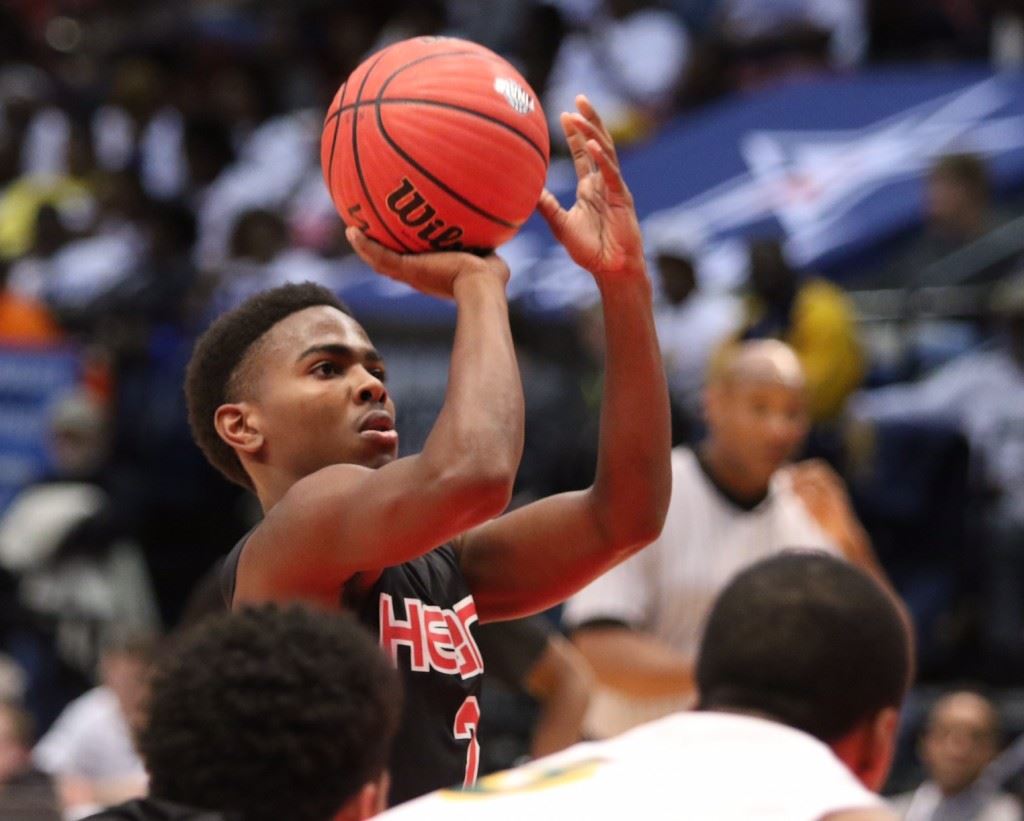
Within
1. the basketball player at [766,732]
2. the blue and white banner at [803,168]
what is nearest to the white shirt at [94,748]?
the blue and white banner at [803,168]

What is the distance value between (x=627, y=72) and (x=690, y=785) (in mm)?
9500

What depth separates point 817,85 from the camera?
33.8 ft

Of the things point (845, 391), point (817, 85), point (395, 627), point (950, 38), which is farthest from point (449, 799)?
point (950, 38)

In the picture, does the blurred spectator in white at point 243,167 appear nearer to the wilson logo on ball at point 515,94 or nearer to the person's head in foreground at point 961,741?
the person's head in foreground at point 961,741

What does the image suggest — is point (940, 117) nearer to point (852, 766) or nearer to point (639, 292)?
point (639, 292)

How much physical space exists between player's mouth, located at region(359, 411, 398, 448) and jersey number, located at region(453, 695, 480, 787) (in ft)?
1.51

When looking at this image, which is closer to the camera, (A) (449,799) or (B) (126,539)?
(A) (449,799)

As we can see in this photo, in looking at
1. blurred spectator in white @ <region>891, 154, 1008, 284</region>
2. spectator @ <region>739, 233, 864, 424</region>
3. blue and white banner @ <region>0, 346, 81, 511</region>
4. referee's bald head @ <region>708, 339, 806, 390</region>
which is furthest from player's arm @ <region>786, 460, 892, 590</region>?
blue and white banner @ <region>0, 346, 81, 511</region>

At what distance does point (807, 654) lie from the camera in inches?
97.7

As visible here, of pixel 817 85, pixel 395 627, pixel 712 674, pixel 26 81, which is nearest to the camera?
pixel 712 674

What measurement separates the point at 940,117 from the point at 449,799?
7721 millimetres

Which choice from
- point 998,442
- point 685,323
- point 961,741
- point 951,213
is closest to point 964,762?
point 961,741

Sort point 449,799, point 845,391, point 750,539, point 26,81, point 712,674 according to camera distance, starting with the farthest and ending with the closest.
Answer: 1. point 26,81
2. point 845,391
3. point 750,539
4. point 712,674
5. point 449,799

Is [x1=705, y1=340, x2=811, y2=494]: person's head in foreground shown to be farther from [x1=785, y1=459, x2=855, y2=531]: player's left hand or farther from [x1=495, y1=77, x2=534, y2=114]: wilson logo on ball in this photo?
[x1=495, y1=77, x2=534, y2=114]: wilson logo on ball
